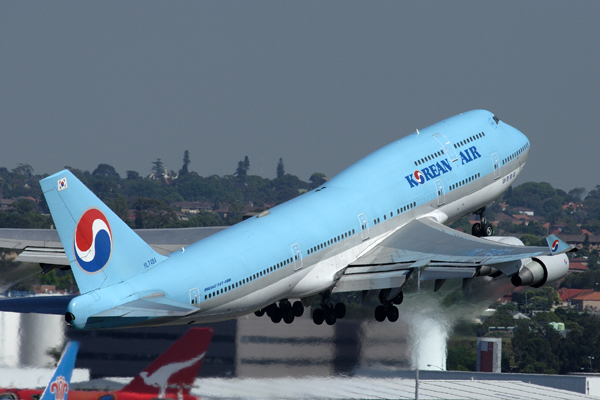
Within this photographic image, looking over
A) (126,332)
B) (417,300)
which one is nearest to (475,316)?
(417,300)

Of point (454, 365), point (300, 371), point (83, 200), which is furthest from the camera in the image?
point (454, 365)

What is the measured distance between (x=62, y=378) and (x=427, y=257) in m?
14.4

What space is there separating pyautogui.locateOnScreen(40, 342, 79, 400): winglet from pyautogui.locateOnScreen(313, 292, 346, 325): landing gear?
31.5 feet

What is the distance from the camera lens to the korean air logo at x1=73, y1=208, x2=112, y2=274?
28953mm

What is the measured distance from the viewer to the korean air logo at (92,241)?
28953 millimetres

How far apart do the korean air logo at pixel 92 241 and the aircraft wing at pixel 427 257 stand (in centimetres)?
1118

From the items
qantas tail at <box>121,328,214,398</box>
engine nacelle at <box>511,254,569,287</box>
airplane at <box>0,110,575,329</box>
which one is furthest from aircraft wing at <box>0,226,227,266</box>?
engine nacelle at <box>511,254,569,287</box>

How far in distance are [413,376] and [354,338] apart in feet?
10.2

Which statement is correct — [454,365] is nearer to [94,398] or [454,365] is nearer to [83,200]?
[94,398]

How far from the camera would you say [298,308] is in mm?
40469

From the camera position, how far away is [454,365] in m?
49.8

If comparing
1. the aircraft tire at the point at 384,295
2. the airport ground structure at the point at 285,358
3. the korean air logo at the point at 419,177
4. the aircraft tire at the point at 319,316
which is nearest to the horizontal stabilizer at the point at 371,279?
the aircraft tire at the point at 319,316

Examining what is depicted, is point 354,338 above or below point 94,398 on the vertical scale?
above

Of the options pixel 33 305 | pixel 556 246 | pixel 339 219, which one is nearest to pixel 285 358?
pixel 339 219
